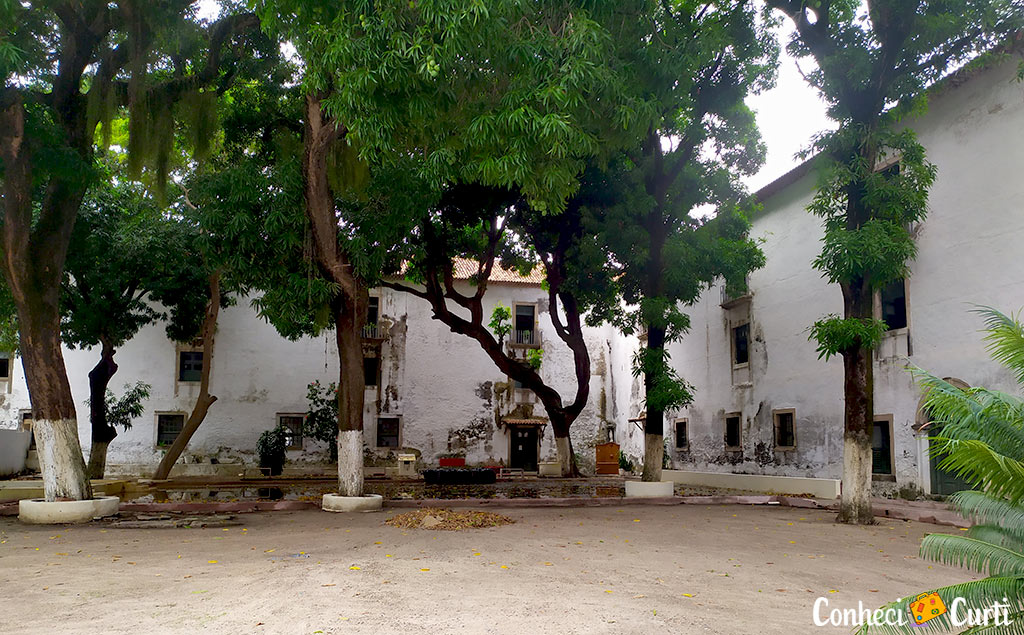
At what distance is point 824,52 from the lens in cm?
1145

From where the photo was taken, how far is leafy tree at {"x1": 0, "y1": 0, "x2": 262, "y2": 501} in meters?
10.3

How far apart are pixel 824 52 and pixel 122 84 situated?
10.8 meters

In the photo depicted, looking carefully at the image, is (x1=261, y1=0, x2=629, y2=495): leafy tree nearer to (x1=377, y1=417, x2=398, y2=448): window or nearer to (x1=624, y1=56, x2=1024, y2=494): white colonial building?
(x1=624, y1=56, x2=1024, y2=494): white colonial building

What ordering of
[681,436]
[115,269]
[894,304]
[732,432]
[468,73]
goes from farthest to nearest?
[681,436]
[732,432]
[115,269]
[894,304]
[468,73]

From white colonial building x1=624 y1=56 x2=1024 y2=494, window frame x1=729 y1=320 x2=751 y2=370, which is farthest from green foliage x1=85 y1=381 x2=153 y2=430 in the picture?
window frame x1=729 y1=320 x2=751 y2=370

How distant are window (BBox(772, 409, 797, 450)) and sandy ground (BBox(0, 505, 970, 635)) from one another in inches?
267

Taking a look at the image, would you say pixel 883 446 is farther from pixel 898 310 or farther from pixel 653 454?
pixel 653 454

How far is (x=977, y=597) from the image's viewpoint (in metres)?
3.21

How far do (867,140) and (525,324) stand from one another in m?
18.1

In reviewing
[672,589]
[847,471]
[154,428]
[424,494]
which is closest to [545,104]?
[672,589]

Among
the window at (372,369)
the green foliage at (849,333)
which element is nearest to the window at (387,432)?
the window at (372,369)

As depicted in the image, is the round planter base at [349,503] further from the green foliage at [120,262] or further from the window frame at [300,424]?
the window frame at [300,424]

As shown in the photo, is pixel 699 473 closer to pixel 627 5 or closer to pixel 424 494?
pixel 424 494

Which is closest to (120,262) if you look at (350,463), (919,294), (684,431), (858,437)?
(350,463)
